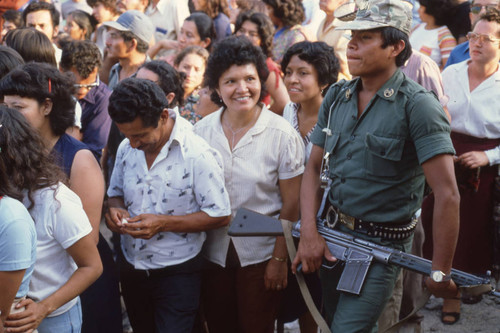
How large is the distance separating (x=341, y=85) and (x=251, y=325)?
4.66 ft

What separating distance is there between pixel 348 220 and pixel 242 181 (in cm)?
79

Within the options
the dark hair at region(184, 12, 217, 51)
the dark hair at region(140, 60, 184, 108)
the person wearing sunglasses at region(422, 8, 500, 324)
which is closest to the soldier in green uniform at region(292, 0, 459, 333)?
the dark hair at region(140, 60, 184, 108)

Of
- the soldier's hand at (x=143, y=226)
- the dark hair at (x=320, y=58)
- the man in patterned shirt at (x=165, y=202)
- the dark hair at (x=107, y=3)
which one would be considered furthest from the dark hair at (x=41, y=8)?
the soldier's hand at (x=143, y=226)

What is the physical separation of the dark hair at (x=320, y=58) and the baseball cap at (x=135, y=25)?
239cm

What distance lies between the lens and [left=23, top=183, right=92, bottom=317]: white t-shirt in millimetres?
2463

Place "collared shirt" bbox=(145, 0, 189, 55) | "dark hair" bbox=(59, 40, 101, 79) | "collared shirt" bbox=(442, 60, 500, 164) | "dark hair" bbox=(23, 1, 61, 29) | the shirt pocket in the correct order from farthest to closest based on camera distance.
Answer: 1. "collared shirt" bbox=(145, 0, 189, 55)
2. "dark hair" bbox=(23, 1, 61, 29)
3. "dark hair" bbox=(59, 40, 101, 79)
4. "collared shirt" bbox=(442, 60, 500, 164)
5. the shirt pocket

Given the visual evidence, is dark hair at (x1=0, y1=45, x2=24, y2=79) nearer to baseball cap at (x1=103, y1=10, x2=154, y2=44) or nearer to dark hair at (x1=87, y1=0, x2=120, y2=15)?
baseball cap at (x1=103, y1=10, x2=154, y2=44)

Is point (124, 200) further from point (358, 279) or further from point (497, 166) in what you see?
→ point (497, 166)

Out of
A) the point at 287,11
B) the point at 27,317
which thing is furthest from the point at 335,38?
the point at 27,317

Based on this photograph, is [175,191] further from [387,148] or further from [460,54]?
[460,54]

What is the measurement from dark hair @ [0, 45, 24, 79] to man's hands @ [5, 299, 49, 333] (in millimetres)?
1796

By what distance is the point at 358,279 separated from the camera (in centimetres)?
266

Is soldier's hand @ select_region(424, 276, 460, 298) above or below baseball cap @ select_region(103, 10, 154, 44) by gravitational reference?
below

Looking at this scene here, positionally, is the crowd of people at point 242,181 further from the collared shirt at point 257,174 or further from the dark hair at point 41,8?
the dark hair at point 41,8
